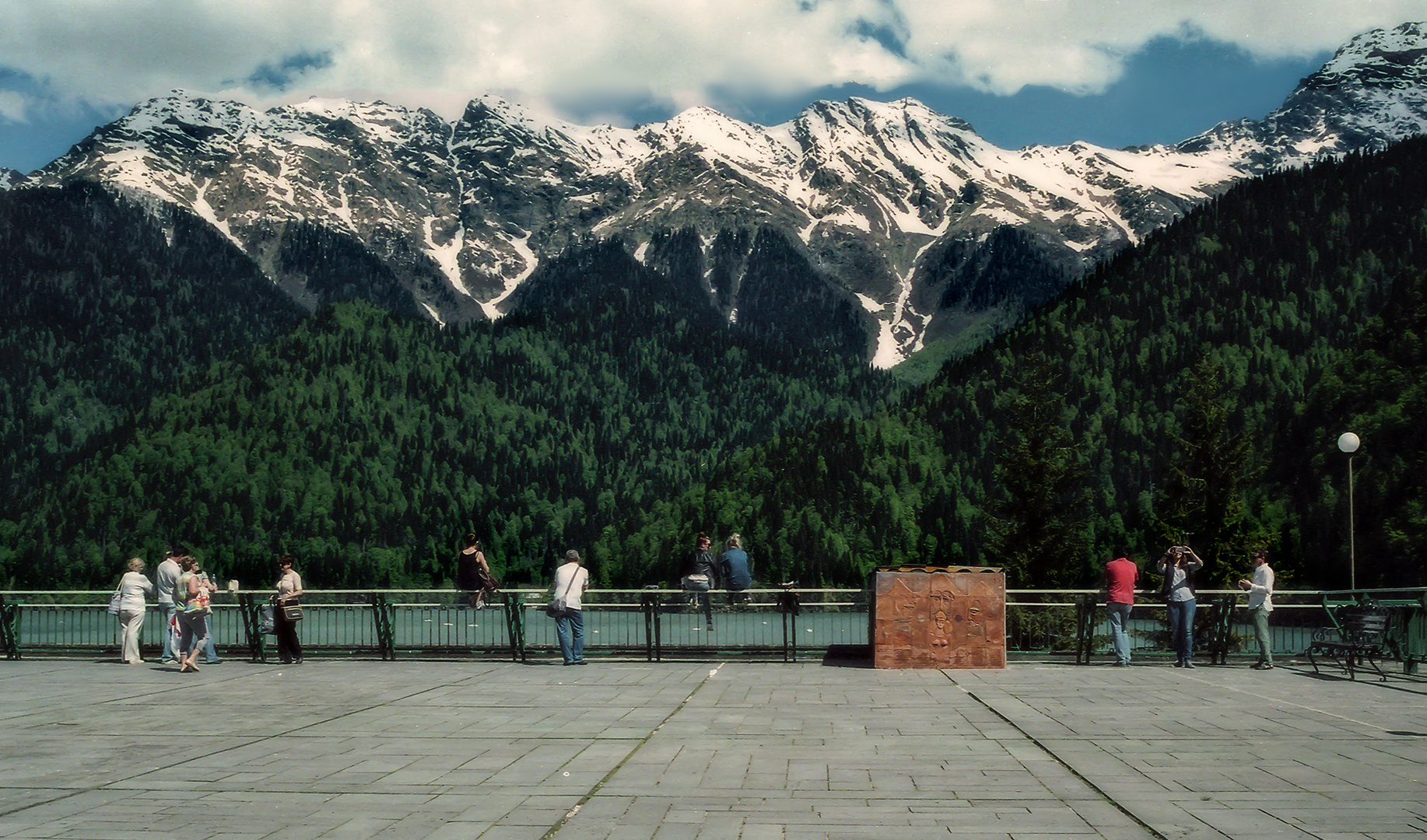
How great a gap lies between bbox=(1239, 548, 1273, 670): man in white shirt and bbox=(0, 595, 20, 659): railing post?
897 inches

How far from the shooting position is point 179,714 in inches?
588

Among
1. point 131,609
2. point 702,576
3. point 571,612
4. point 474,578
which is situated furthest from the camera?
point 702,576

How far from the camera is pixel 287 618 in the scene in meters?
23.1

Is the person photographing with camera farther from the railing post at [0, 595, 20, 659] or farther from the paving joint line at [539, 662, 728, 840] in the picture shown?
the railing post at [0, 595, 20, 659]

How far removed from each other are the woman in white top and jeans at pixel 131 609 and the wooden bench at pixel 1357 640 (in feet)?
64.9

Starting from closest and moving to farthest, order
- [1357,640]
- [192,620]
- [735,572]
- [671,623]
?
[1357,640] → [192,620] → [671,623] → [735,572]

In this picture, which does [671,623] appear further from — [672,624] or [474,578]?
[474,578]

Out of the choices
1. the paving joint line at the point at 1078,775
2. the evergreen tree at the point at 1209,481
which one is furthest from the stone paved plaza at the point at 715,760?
the evergreen tree at the point at 1209,481

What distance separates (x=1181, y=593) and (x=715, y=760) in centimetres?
1349

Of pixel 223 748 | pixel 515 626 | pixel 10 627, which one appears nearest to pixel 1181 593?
pixel 515 626

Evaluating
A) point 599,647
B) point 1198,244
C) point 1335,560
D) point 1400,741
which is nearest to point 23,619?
point 599,647

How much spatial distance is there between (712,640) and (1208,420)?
2184 inches

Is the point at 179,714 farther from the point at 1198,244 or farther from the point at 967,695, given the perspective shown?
the point at 1198,244

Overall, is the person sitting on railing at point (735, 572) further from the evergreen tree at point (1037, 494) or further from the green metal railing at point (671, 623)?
the evergreen tree at point (1037, 494)
